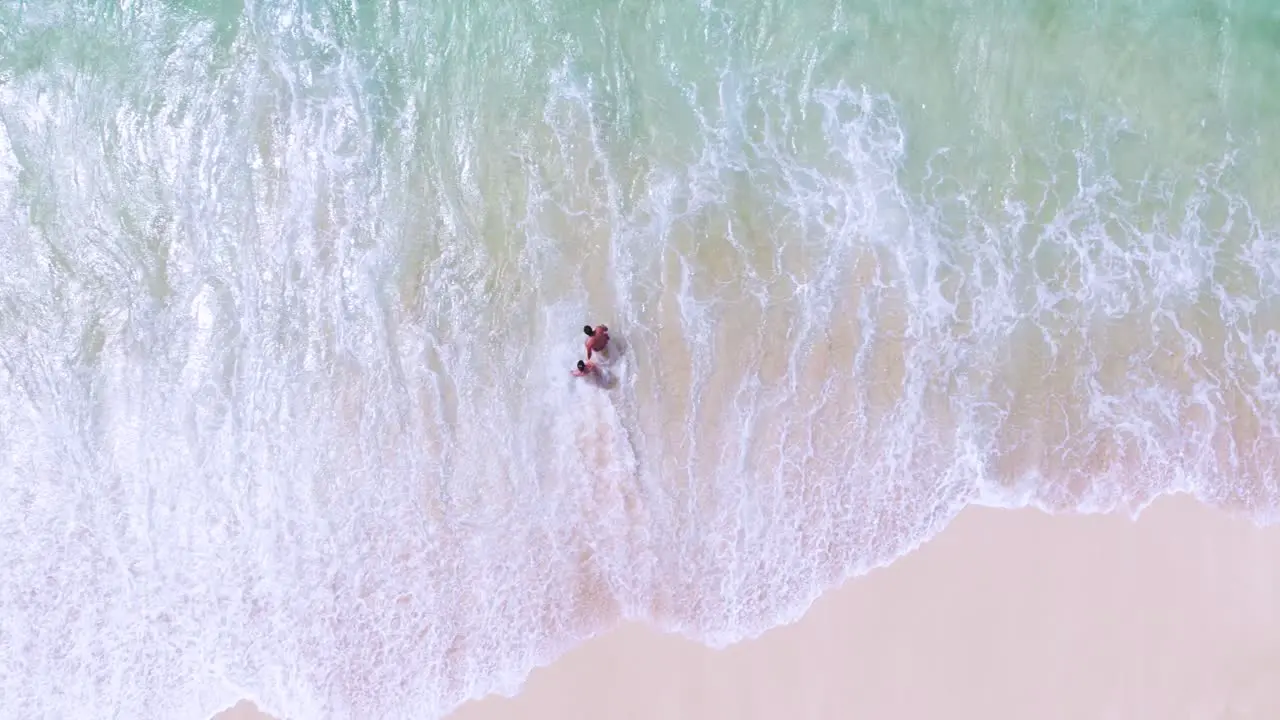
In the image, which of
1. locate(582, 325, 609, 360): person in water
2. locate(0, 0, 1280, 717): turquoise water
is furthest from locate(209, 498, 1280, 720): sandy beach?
locate(582, 325, 609, 360): person in water

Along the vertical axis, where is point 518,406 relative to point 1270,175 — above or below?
below

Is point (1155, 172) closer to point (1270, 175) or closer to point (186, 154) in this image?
point (1270, 175)

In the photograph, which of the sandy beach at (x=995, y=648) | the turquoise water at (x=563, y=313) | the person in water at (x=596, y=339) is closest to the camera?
the sandy beach at (x=995, y=648)

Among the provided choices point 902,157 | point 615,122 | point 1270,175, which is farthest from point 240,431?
point 1270,175

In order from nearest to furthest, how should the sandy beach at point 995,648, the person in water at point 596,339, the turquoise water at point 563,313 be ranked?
the sandy beach at point 995,648
the turquoise water at point 563,313
the person in water at point 596,339

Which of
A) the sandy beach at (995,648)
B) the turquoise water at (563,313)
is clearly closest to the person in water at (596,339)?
the turquoise water at (563,313)

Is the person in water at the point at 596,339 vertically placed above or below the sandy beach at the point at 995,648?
above

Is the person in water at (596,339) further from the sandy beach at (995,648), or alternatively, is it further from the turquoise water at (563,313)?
the sandy beach at (995,648)
